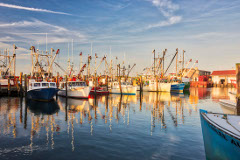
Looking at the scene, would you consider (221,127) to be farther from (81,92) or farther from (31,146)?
(81,92)

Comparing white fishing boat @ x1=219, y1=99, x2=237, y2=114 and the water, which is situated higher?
white fishing boat @ x1=219, y1=99, x2=237, y2=114

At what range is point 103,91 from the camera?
59.5m

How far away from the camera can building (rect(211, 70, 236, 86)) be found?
11356 cm

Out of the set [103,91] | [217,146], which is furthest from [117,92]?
[217,146]

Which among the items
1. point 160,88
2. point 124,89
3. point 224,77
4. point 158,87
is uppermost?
point 224,77

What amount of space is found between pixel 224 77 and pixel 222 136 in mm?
127257

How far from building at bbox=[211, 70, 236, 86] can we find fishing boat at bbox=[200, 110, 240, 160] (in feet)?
380

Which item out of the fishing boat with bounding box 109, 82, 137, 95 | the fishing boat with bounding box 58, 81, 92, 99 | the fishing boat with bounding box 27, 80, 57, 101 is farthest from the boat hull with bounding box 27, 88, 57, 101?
the fishing boat with bounding box 109, 82, 137, 95

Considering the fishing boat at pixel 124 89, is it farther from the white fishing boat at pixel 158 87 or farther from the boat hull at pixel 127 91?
the white fishing boat at pixel 158 87

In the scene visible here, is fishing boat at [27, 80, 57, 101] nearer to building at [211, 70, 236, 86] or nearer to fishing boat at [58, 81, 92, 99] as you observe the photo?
fishing boat at [58, 81, 92, 99]

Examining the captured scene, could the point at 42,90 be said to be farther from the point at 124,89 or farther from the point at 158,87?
the point at 158,87

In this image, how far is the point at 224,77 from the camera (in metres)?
118

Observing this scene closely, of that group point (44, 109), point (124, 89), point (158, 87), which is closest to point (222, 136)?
point (44, 109)

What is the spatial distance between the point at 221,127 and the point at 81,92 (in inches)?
1452
